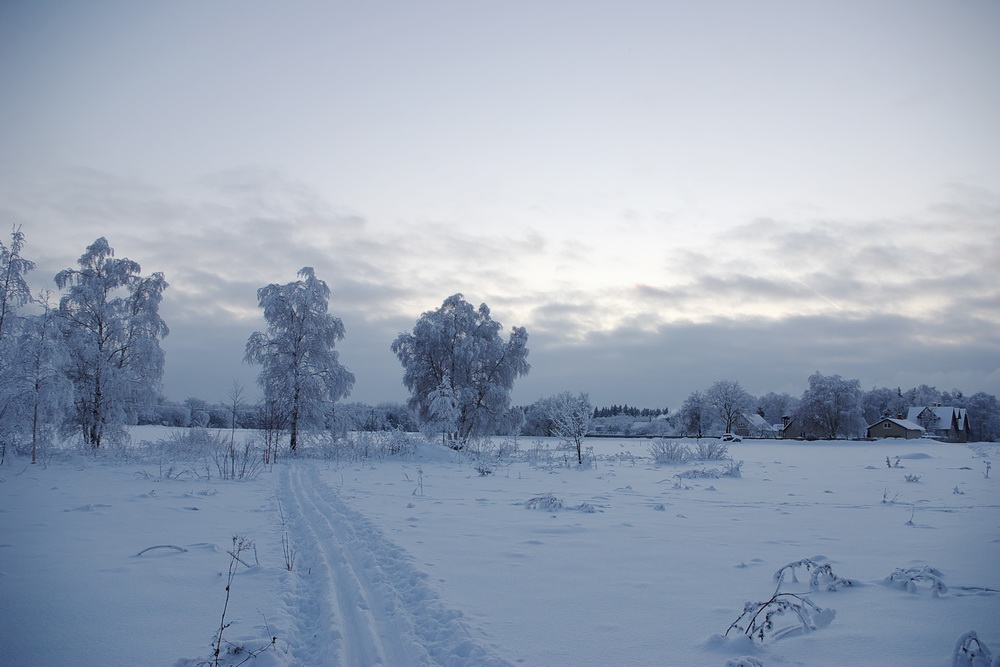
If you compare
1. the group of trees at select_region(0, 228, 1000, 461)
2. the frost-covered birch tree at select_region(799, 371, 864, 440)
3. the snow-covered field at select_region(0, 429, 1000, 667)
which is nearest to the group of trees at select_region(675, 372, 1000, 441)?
the frost-covered birch tree at select_region(799, 371, 864, 440)

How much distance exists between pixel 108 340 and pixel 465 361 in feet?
60.2

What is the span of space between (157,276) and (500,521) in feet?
82.6

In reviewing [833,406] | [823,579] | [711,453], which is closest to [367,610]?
[823,579]

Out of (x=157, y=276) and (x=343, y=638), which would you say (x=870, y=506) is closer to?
(x=343, y=638)

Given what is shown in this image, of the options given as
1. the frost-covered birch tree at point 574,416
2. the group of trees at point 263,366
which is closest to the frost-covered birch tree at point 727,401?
the group of trees at point 263,366

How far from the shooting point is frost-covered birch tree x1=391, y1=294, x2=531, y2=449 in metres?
33.2

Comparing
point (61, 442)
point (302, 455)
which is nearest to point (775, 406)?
point (302, 455)

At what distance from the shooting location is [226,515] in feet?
32.6

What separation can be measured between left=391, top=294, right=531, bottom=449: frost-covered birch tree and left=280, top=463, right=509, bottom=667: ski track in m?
24.9

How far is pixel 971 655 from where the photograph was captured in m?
3.43

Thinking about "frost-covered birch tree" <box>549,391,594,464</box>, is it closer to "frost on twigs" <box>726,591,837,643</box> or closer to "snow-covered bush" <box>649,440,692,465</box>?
"snow-covered bush" <box>649,440,692,465</box>

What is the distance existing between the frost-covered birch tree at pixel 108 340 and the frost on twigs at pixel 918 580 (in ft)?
91.8

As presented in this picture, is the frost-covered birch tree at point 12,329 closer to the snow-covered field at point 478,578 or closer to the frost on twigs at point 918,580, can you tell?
the snow-covered field at point 478,578

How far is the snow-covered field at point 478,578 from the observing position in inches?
162
